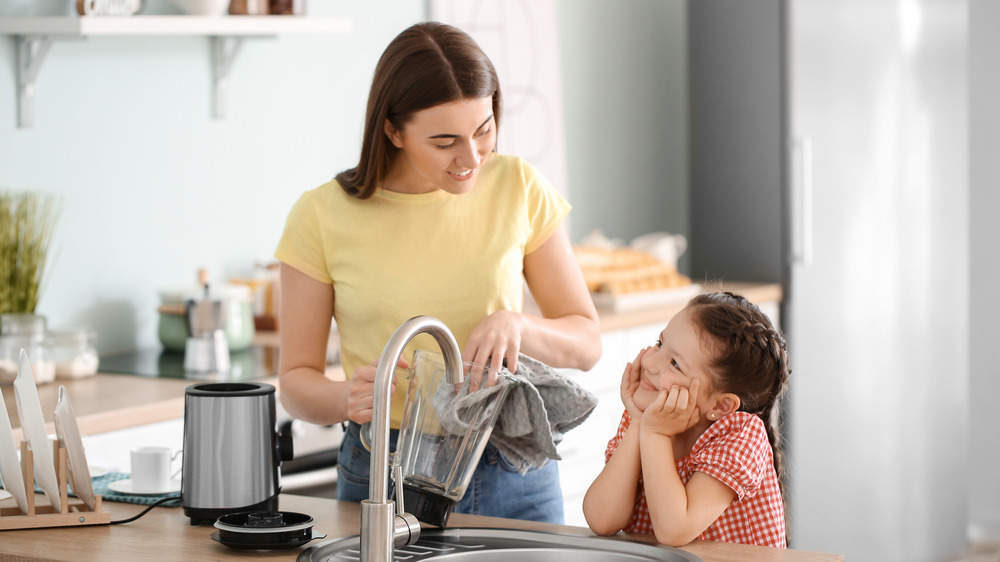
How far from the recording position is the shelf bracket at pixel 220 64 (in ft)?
9.78

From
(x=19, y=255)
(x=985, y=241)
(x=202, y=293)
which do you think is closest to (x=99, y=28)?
(x=19, y=255)

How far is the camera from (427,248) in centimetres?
172

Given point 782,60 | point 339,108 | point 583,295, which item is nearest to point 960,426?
point 782,60

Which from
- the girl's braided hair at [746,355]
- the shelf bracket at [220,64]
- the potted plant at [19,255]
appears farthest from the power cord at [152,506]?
the shelf bracket at [220,64]

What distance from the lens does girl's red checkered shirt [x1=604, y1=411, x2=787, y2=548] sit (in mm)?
1416

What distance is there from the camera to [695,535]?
140 cm

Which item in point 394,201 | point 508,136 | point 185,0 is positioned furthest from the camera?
point 508,136

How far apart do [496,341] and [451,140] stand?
294mm

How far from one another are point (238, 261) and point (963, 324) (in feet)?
8.50

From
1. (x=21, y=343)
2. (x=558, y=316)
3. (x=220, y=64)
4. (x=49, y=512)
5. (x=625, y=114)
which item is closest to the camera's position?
(x=49, y=512)

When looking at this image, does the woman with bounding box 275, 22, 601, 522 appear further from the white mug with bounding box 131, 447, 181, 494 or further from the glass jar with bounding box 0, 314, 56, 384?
the glass jar with bounding box 0, 314, 56, 384

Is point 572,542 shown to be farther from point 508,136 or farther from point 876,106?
point 876,106

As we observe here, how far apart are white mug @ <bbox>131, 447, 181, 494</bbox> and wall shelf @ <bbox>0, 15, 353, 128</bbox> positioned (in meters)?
1.15

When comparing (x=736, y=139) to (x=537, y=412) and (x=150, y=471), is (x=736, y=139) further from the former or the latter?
Result: (x=150, y=471)
